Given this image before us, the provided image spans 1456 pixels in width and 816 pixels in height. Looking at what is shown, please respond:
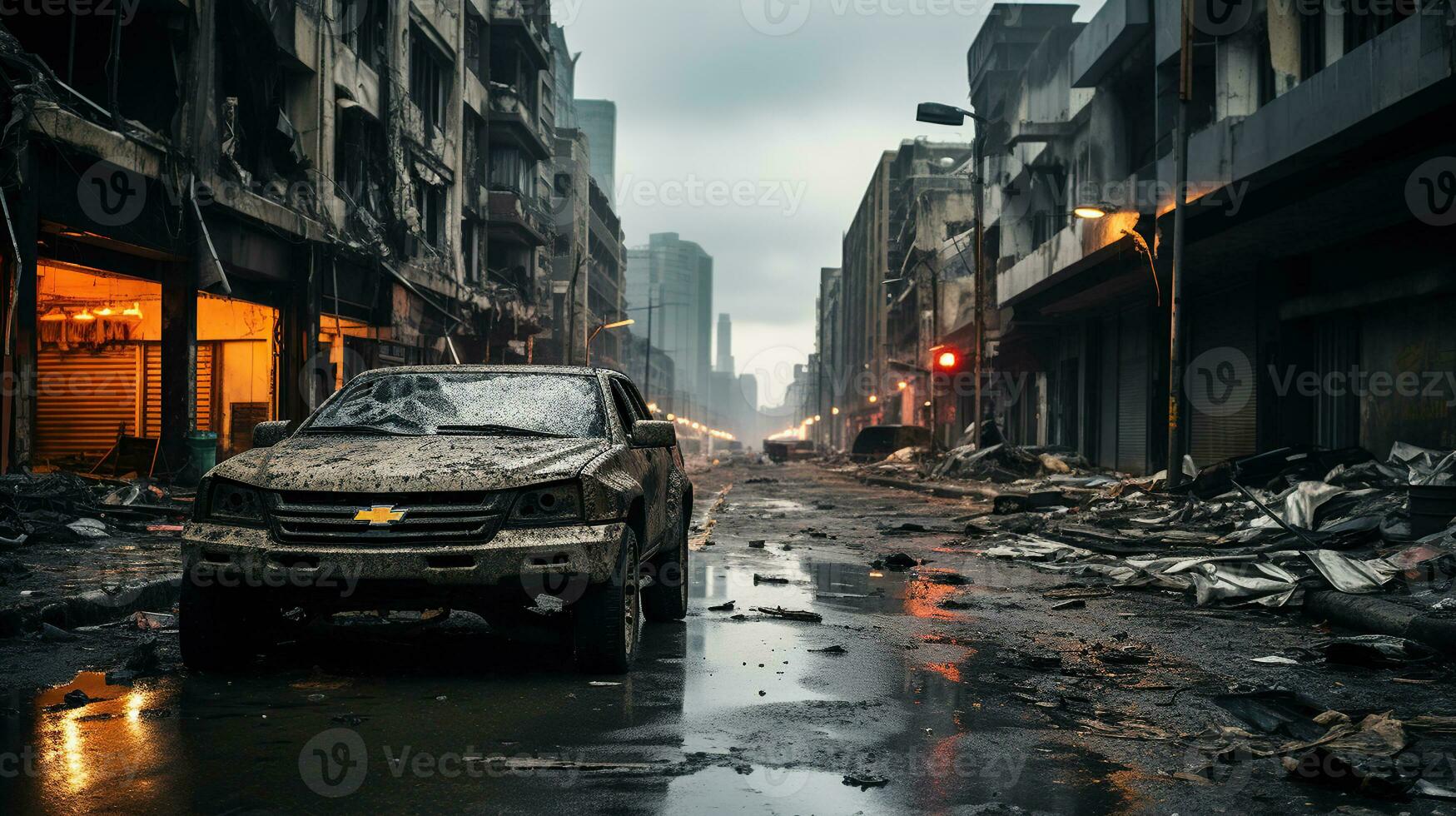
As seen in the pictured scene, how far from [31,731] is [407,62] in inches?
1111

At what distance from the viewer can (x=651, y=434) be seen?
7055 millimetres

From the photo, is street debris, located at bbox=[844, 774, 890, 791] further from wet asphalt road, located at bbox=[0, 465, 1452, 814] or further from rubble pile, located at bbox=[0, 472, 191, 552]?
rubble pile, located at bbox=[0, 472, 191, 552]

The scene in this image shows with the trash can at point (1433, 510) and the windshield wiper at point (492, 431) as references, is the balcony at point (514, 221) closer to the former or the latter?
the trash can at point (1433, 510)

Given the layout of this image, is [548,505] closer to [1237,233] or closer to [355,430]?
[355,430]

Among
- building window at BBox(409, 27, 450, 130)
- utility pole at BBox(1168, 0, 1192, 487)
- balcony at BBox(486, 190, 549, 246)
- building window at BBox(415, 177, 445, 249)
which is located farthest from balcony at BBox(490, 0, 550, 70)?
utility pole at BBox(1168, 0, 1192, 487)

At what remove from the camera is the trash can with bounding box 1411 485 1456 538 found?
1037cm

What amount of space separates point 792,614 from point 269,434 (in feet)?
12.1

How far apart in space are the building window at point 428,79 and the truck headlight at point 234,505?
27.0 meters

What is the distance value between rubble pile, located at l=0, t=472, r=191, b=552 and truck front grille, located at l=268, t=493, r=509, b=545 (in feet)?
18.2

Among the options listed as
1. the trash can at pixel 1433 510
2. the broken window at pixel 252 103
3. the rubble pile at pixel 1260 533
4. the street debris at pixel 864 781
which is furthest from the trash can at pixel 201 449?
the street debris at pixel 864 781

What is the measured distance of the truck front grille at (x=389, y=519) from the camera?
545cm

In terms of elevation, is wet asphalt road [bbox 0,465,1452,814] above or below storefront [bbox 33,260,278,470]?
below

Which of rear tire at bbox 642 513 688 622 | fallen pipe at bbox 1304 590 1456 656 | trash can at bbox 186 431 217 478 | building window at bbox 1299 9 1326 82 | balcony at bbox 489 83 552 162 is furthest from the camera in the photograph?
balcony at bbox 489 83 552 162

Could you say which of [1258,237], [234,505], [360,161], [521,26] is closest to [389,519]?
[234,505]
